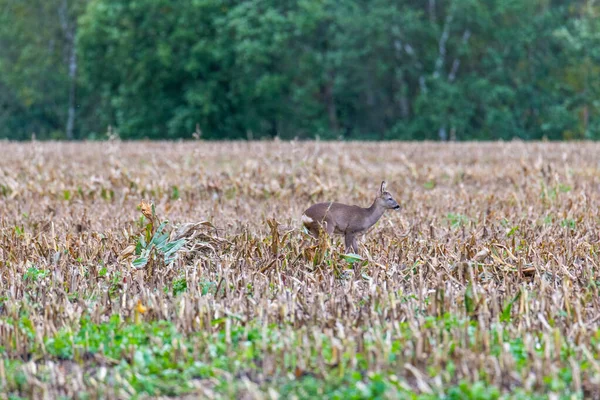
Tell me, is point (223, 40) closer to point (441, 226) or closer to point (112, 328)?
point (441, 226)

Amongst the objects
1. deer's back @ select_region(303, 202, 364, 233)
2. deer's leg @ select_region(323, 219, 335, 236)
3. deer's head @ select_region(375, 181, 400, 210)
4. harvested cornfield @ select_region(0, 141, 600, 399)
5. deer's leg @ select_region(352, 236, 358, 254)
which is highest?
deer's head @ select_region(375, 181, 400, 210)

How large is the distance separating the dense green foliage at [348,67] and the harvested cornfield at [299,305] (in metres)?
31.8

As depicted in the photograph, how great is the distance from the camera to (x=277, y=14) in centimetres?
4369

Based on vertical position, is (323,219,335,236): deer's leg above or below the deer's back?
below

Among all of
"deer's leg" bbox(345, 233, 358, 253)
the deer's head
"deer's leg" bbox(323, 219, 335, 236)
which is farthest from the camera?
the deer's head

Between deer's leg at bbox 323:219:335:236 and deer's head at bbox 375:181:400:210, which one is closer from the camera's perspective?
deer's leg at bbox 323:219:335:236

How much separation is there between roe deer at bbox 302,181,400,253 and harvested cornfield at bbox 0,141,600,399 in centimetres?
17

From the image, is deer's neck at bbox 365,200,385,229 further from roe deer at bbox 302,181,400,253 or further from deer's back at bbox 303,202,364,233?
deer's back at bbox 303,202,364,233

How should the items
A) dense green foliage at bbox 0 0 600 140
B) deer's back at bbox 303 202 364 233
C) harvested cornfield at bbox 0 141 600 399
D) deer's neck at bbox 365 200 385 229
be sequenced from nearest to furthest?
harvested cornfield at bbox 0 141 600 399 < deer's back at bbox 303 202 364 233 < deer's neck at bbox 365 200 385 229 < dense green foliage at bbox 0 0 600 140

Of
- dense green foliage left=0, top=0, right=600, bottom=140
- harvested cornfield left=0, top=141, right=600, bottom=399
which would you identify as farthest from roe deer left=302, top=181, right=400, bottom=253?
dense green foliage left=0, top=0, right=600, bottom=140

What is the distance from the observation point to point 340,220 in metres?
8.47

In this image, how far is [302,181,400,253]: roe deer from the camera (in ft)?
27.6

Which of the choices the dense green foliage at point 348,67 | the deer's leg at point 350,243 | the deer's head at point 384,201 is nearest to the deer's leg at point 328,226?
the deer's leg at point 350,243

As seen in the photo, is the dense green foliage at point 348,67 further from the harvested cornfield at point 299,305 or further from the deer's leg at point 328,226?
the deer's leg at point 328,226
